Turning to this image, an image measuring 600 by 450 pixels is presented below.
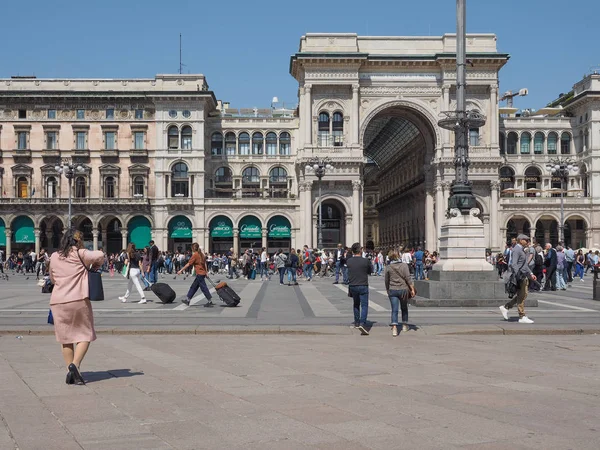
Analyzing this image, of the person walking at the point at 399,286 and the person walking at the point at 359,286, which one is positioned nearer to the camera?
the person walking at the point at 399,286

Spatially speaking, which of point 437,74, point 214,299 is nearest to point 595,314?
point 214,299

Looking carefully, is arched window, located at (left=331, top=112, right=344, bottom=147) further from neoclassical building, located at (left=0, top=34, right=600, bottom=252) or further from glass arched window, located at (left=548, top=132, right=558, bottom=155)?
glass arched window, located at (left=548, top=132, right=558, bottom=155)

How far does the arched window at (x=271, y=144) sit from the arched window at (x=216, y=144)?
14.8 feet

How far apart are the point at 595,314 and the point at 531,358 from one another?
800cm

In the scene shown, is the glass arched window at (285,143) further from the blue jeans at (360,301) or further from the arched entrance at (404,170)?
the blue jeans at (360,301)

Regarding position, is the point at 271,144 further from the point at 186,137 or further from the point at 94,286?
the point at 94,286

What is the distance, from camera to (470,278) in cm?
1989

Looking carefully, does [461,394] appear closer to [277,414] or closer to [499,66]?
[277,414]

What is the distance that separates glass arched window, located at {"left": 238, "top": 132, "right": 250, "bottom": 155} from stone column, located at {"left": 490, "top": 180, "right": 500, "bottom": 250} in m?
23.0

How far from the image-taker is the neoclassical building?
65750 mm

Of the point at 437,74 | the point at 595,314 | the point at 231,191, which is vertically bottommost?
the point at 595,314

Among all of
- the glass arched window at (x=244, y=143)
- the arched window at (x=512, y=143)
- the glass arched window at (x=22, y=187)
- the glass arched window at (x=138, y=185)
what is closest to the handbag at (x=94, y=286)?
the glass arched window at (x=138, y=185)

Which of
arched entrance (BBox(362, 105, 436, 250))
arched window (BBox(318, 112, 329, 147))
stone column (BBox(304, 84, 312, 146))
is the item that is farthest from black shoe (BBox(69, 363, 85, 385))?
arched entrance (BBox(362, 105, 436, 250))

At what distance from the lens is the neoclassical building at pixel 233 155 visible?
6575 centimetres
